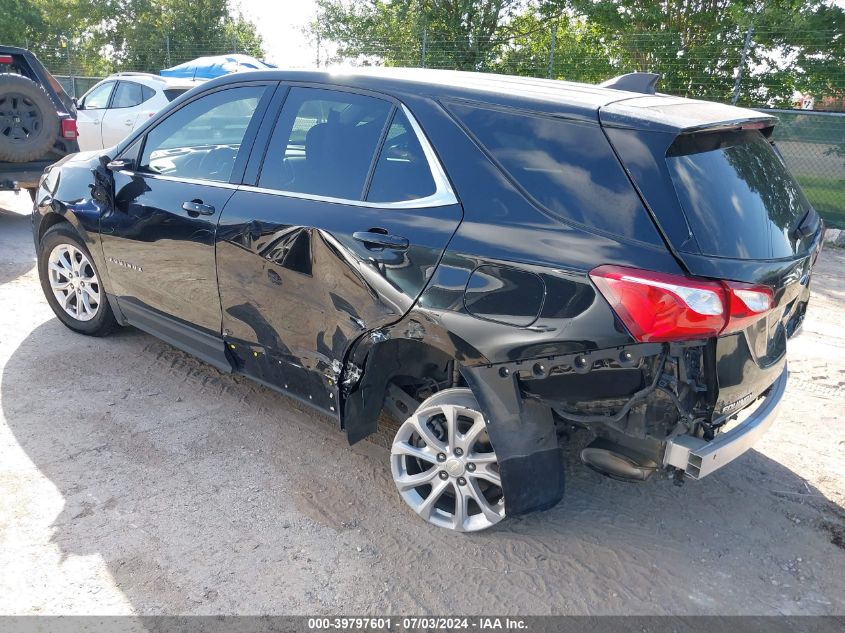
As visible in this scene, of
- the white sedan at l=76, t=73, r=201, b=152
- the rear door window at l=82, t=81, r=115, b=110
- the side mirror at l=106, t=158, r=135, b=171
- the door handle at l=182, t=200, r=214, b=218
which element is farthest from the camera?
the rear door window at l=82, t=81, r=115, b=110

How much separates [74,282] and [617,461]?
12.6ft

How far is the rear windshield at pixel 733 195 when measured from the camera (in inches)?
94.8

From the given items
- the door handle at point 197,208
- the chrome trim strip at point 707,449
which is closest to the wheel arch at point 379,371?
the chrome trim strip at point 707,449

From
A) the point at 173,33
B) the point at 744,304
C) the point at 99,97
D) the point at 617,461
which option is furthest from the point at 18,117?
the point at 173,33

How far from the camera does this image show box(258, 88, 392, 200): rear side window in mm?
3096

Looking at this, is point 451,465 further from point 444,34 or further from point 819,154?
point 444,34

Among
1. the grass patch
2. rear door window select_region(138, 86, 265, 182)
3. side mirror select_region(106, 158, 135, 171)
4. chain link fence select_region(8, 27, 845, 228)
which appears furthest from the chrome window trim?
the grass patch

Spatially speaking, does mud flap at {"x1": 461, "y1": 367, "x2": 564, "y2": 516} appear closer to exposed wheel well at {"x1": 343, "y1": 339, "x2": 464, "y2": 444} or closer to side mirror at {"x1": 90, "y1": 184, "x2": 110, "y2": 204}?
exposed wheel well at {"x1": 343, "y1": 339, "x2": 464, "y2": 444}

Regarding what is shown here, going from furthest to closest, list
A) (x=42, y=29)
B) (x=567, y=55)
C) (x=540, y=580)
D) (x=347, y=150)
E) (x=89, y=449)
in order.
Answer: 1. (x=42, y=29)
2. (x=567, y=55)
3. (x=89, y=449)
4. (x=347, y=150)
5. (x=540, y=580)

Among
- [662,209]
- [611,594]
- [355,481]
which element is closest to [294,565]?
[355,481]

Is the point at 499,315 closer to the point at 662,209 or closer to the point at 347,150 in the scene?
the point at 662,209

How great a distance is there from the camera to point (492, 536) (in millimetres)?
2990

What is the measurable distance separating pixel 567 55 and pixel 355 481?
12.3m

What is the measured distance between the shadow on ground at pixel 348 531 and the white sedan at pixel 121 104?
328 inches
